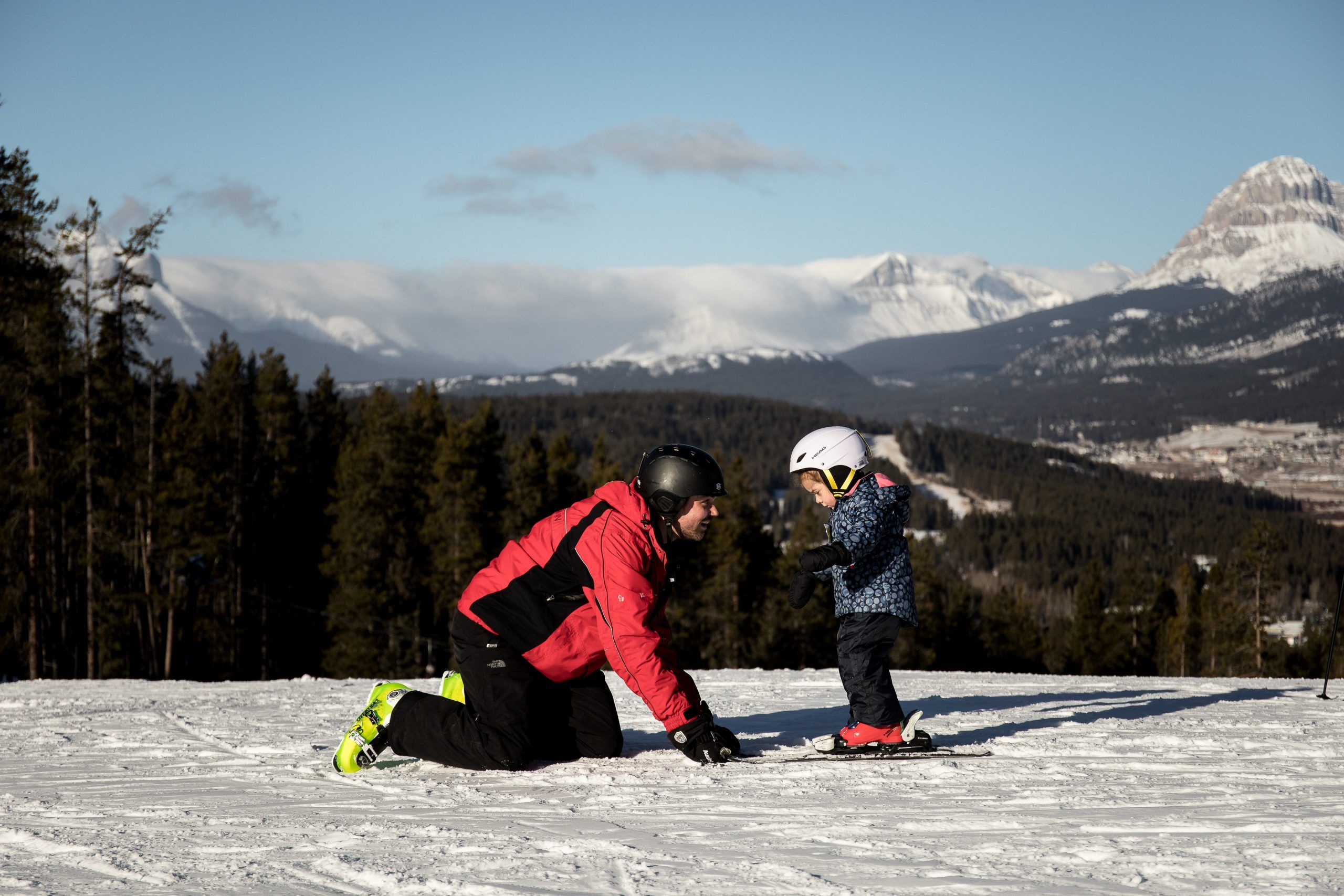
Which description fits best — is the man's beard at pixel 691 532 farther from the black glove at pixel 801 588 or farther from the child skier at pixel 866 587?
the child skier at pixel 866 587

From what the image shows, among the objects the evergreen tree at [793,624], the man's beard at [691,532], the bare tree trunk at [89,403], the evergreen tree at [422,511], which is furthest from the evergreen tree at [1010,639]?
the man's beard at [691,532]

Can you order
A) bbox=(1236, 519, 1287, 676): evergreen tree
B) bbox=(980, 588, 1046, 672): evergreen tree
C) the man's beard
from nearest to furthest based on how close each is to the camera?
1. the man's beard
2. bbox=(1236, 519, 1287, 676): evergreen tree
3. bbox=(980, 588, 1046, 672): evergreen tree

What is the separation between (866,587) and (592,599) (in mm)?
1830

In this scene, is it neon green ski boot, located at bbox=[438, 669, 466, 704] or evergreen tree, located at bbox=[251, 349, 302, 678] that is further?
evergreen tree, located at bbox=[251, 349, 302, 678]

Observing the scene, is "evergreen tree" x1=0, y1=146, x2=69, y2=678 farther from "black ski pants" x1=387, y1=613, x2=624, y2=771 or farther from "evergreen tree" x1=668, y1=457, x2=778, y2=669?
"evergreen tree" x1=668, y1=457, x2=778, y2=669

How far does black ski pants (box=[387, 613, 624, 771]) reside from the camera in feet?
19.4

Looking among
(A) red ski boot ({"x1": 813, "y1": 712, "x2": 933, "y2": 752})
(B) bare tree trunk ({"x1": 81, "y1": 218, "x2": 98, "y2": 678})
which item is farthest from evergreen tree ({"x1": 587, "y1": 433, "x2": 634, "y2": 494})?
(A) red ski boot ({"x1": 813, "y1": 712, "x2": 933, "y2": 752})

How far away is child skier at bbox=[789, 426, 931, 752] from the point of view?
6.48m

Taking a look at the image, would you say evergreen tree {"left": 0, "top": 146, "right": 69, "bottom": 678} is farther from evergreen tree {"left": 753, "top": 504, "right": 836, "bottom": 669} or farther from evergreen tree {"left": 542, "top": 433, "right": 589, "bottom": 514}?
evergreen tree {"left": 753, "top": 504, "right": 836, "bottom": 669}

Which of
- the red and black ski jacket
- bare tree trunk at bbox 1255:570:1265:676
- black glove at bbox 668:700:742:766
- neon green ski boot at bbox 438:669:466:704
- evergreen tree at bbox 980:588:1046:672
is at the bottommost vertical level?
evergreen tree at bbox 980:588:1046:672

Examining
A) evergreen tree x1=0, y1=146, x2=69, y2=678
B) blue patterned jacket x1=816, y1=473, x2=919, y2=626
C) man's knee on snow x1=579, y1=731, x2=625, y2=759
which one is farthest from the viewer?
evergreen tree x1=0, y1=146, x2=69, y2=678

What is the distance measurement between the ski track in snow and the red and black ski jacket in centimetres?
59

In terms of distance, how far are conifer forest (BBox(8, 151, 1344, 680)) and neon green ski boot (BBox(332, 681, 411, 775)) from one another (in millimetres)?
15025

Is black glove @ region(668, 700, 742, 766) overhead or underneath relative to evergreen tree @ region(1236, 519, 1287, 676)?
overhead
